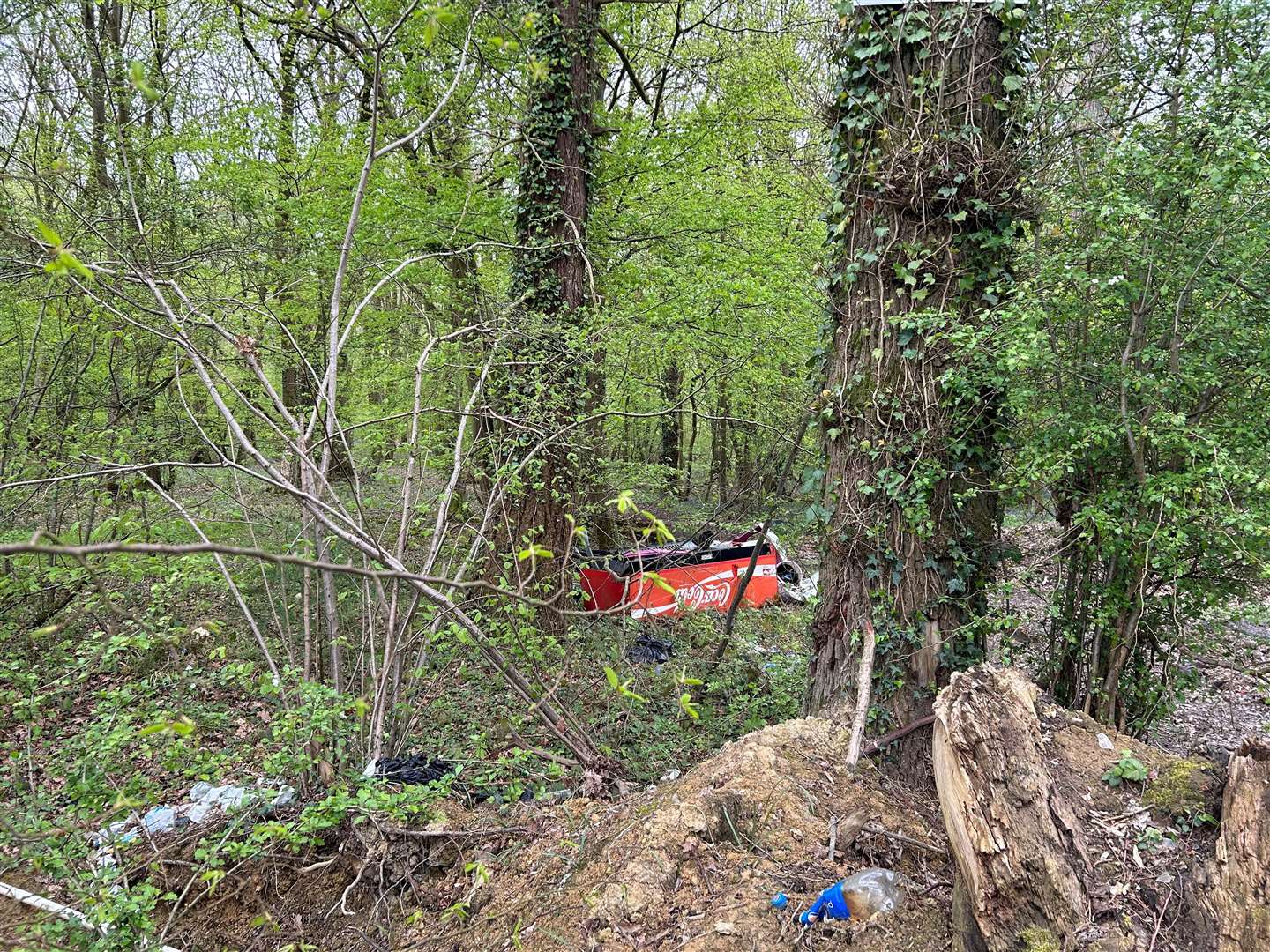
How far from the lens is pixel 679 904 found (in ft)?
7.66

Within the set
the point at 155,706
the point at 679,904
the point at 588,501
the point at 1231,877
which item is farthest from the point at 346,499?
the point at 1231,877

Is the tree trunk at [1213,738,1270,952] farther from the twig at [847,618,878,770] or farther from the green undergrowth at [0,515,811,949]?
the green undergrowth at [0,515,811,949]

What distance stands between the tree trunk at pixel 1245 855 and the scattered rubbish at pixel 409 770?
106 inches

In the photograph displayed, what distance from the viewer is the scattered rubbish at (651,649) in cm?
615

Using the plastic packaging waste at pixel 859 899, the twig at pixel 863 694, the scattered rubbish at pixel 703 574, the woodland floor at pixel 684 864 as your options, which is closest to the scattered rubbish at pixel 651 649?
the scattered rubbish at pixel 703 574

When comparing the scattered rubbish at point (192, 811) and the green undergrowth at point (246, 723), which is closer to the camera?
the green undergrowth at point (246, 723)

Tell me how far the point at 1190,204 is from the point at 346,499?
6480 millimetres

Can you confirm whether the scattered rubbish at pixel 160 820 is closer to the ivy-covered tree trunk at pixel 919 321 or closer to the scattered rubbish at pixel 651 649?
the ivy-covered tree trunk at pixel 919 321

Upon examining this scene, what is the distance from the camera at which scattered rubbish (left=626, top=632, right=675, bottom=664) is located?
6152 mm

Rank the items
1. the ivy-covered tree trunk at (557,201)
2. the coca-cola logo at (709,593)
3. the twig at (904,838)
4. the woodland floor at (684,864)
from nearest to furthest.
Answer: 1. the woodland floor at (684,864)
2. the twig at (904,838)
3. the ivy-covered tree trunk at (557,201)
4. the coca-cola logo at (709,593)

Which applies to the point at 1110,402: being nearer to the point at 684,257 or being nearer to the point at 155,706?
the point at 155,706

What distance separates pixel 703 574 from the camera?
26.7 feet

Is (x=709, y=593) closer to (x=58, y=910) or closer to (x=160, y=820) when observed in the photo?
(x=160, y=820)

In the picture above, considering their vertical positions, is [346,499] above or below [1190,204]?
below
